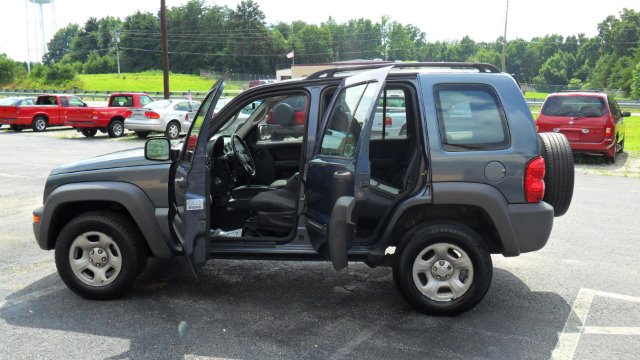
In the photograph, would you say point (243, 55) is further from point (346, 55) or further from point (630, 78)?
point (630, 78)

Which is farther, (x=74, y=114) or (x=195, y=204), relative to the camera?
(x=74, y=114)

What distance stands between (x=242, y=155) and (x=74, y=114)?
17.1 m

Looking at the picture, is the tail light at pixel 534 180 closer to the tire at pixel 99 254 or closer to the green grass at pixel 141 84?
the tire at pixel 99 254

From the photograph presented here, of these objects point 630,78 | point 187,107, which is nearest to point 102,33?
point 630,78

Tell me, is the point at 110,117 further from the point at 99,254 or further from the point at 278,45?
the point at 278,45

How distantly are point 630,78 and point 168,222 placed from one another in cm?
8128

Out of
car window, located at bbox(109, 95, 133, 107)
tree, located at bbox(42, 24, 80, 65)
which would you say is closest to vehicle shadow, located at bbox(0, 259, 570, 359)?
car window, located at bbox(109, 95, 133, 107)

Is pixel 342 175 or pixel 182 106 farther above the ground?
pixel 182 106

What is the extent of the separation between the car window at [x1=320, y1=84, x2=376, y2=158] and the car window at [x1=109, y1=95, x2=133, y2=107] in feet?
60.5

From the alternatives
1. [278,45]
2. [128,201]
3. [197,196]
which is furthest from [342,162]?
[278,45]

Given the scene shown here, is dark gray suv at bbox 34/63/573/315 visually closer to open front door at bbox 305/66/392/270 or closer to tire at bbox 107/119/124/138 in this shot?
open front door at bbox 305/66/392/270

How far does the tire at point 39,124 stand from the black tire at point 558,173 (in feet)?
74.4

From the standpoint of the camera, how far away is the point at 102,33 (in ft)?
461

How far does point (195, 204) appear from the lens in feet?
12.5
